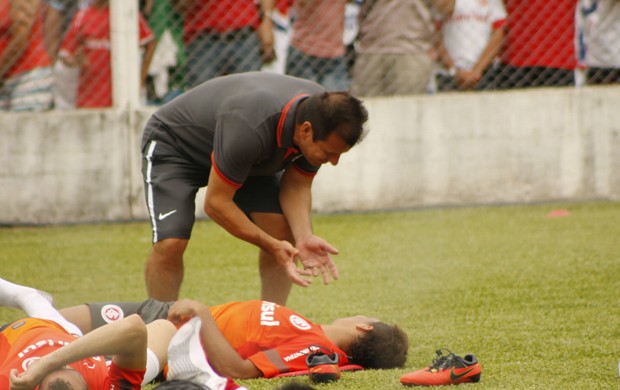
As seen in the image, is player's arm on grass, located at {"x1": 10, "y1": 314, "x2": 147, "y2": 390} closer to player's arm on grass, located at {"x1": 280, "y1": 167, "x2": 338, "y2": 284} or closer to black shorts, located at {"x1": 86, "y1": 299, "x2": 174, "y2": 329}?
black shorts, located at {"x1": 86, "y1": 299, "x2": 174, "y2": 329}

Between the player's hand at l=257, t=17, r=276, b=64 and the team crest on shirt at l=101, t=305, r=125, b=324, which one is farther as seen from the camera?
the player's hand at l=257, t=17, r=276, b=64

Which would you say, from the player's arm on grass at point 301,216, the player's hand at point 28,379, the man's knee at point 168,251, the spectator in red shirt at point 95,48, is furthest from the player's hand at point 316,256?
the spectator in red shirt at point 95,48

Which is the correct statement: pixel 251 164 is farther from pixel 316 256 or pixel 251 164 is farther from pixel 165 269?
pixel 165 269

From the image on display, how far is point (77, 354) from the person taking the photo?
130 inches

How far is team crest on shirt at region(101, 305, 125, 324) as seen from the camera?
438 centimetres

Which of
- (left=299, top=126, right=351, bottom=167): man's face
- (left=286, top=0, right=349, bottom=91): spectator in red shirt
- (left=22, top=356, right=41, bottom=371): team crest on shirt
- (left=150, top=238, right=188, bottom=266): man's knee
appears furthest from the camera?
(left=286, top=0, right=349, bottom=91): spectator in red shirt

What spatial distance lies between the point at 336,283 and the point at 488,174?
268cm

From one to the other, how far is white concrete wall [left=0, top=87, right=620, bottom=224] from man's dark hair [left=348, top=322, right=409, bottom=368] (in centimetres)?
390

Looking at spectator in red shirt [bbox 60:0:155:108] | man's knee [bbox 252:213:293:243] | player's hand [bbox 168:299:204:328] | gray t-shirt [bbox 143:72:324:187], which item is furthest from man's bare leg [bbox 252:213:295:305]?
spectator in red shirt [bbox 60:0:155:108]

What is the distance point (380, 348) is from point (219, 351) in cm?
68

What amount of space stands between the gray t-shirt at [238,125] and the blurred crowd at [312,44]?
3190 millimetres

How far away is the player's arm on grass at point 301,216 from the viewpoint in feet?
14.8

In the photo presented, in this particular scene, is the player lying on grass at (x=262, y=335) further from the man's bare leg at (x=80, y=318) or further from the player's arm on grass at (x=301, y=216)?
the player's arm on grass at (x=301, y=216)

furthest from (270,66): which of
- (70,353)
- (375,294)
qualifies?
(70,353)
